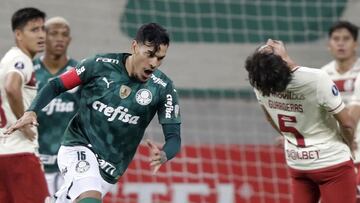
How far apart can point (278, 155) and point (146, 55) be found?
14.1 ft

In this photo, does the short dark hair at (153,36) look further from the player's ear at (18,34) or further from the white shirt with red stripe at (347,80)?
the white shirt with red stripe at (347,80)

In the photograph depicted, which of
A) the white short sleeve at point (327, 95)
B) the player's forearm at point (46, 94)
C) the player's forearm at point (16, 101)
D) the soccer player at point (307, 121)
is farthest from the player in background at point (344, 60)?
the player's forearm at point (46, 94)

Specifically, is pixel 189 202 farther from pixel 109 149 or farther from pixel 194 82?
pixel 109 149

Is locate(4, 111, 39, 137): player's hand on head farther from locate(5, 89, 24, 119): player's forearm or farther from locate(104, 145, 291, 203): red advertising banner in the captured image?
locate(104, 145, 291, 203): red advertising banner

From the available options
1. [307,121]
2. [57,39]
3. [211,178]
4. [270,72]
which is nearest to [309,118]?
[307,121]

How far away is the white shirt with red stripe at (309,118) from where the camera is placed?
18.8 feet

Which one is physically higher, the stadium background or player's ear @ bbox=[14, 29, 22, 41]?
player's ear @ bbox=[14, 29, 22, 41]

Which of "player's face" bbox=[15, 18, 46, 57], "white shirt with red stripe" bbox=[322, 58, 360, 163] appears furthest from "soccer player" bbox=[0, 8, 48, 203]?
"white shirt with red stripe" bbox=[322, 58, 360, 163]

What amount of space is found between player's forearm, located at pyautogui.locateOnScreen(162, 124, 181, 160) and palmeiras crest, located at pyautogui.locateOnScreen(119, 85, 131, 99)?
0.97 feet

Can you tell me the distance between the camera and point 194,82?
1152 cm

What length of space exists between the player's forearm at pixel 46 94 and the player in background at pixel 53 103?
7.90 feet

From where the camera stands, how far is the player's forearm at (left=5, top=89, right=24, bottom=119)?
6.49 meters

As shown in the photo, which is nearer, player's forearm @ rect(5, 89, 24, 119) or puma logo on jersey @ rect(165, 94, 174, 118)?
puma logo on jersey @ rect(165, 94, 174, 118)

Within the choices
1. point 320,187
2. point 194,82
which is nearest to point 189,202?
point 194,82
